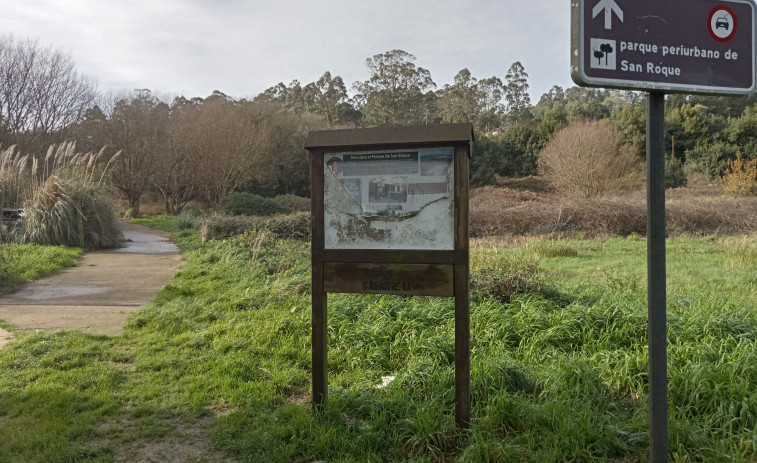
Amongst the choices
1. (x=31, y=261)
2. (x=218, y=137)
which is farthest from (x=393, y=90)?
(x=31, y=261)

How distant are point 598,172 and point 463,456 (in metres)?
24.3

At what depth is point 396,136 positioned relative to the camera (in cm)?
331

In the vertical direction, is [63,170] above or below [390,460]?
above

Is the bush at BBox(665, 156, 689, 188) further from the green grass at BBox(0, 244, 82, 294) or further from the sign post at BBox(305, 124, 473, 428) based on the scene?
the sign post at BBox(305, 124, 473, 428)

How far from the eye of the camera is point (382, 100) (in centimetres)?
4616

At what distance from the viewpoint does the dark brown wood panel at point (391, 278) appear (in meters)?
3.30

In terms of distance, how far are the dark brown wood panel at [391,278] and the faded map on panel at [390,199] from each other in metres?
0.13

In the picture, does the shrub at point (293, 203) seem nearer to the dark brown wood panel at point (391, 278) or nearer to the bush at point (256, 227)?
the bush at point (256, 227)

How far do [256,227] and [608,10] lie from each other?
1393cm

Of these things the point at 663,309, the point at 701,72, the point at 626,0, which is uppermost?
the point at 626,0

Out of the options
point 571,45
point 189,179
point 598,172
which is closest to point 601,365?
point 571,45

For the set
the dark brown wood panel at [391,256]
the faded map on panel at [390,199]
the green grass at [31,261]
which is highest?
the faded map on panel at [390,199]

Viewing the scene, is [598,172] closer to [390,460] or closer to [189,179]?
[189,179]

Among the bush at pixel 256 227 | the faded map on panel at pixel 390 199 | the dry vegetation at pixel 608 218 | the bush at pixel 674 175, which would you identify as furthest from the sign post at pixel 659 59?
the bush at pixel 674 175
